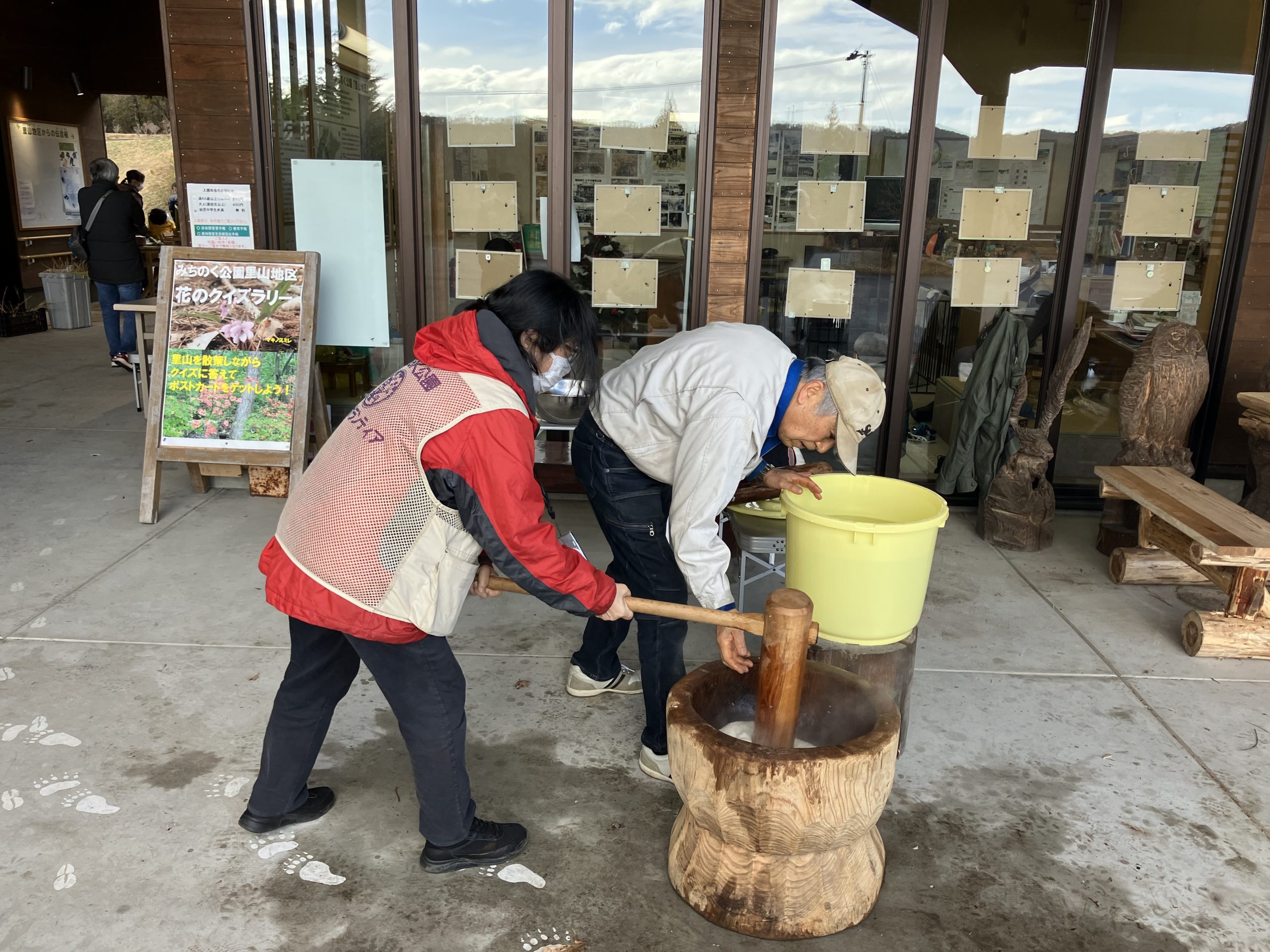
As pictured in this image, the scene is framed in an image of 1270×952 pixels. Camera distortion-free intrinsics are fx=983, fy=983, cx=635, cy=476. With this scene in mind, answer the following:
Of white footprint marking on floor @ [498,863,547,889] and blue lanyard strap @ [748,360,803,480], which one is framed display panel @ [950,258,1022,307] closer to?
blue lanyard strap @ [748,360,803,480]

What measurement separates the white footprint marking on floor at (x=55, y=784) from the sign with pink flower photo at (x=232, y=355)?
243cm

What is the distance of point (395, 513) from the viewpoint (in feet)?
7.50

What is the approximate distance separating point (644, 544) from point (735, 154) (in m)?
2.83

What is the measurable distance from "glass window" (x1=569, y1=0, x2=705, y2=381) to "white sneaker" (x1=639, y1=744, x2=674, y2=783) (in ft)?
8.68

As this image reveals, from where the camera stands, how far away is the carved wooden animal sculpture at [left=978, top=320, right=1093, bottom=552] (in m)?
4.99

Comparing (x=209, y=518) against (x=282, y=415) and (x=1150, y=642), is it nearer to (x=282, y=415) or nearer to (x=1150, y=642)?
(x=282, y=415)

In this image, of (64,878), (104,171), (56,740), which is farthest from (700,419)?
(104,171)

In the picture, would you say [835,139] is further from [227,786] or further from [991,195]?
[227,786]

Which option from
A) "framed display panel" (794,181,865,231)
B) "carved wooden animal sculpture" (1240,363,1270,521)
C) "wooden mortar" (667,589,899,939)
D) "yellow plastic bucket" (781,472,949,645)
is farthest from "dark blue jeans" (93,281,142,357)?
"carved wooden animal sculpture" (1240,363,1270,521)

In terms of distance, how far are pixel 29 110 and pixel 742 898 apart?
520 inches

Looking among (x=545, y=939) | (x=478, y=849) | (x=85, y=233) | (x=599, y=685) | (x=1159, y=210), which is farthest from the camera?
(x=85, y=233)

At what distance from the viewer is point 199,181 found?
528 cm

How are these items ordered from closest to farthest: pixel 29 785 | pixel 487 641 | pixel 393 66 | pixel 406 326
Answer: pixel 29 785 < pixel 487 641 < pixel 393 66 < pixel 406 326

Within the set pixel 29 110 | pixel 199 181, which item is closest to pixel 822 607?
pixel 199 181
